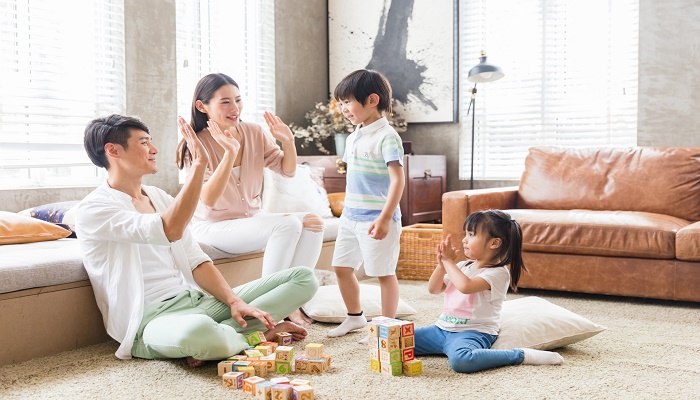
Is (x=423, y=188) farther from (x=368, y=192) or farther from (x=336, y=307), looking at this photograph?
(x=368, y=192)

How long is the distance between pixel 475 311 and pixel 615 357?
1.69ft

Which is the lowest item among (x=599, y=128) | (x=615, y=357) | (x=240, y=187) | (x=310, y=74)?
(x=615, y=357)

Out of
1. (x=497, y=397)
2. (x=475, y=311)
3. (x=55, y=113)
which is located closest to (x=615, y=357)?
(x=475, y=311)

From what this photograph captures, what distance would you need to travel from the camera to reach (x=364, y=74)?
8.63ft

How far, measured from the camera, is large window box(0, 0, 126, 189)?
3.55m

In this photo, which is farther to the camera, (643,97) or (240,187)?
(643,97)

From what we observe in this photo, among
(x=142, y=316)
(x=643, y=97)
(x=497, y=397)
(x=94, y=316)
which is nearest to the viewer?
(x=497, y=397)

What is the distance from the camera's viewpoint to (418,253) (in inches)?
165

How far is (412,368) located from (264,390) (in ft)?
1.63

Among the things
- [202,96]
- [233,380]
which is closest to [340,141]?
[202,96]

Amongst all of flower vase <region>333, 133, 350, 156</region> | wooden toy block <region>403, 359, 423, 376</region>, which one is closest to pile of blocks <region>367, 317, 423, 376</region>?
wooden toy block <region>403, 359, 423, 376</region>

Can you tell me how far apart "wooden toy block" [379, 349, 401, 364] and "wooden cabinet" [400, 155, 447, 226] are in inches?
95.4

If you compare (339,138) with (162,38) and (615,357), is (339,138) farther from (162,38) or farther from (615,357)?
(615,357)

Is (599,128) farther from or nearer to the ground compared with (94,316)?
farther from the ground
